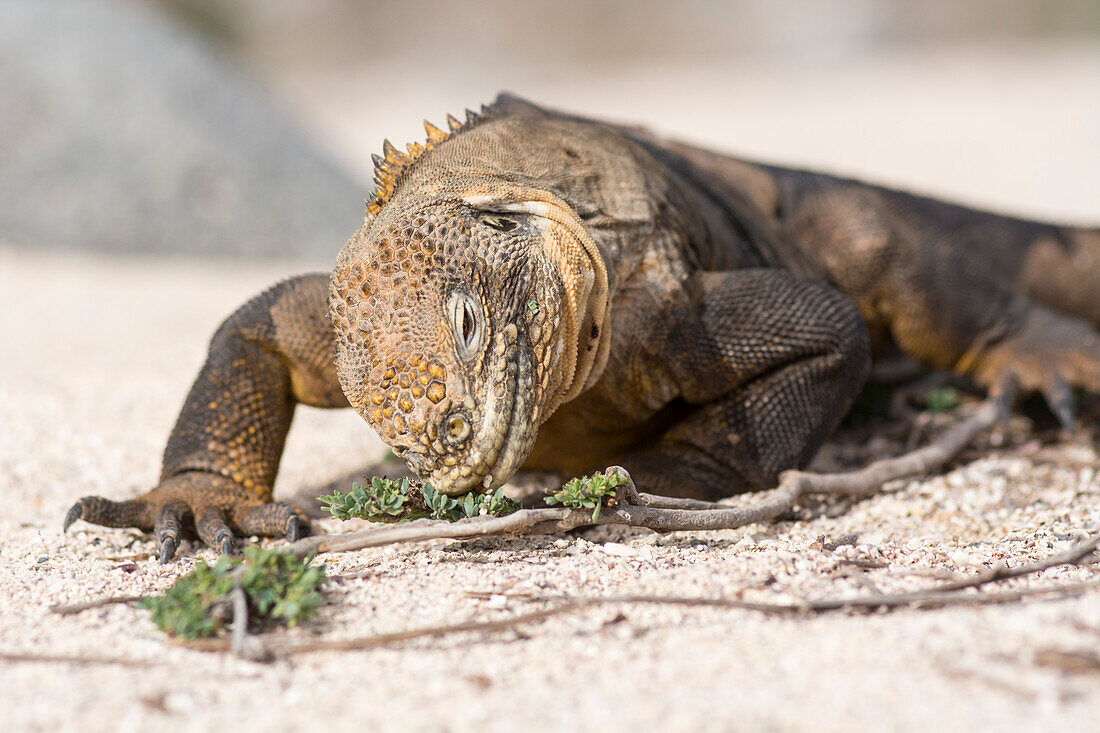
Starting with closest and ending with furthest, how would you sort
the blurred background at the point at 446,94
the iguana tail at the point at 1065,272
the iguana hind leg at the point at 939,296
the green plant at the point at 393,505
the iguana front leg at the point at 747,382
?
1. the green plant at the point at 393,505
2. the iguana front leg at the point at 747,382
3. the iguana hind leg at the point at 939,296
4. the iguana tail at the point at 1065,272
5. the blurred background at the point at 446,94

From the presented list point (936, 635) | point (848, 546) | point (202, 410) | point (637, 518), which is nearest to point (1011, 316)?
point (848, 546)

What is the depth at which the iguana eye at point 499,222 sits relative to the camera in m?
3.26

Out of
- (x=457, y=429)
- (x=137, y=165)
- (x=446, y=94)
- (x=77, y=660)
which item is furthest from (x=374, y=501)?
(x=446, y=94)

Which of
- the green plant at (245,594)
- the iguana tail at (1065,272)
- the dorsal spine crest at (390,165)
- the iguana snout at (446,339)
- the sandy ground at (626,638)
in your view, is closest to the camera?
the sandy ground at (626,638)

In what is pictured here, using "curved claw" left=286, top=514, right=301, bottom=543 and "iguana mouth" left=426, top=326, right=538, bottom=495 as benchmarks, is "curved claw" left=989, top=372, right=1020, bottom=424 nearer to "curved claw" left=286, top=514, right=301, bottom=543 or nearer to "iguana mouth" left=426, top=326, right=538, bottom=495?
"iguana mouth" left=426, top=326, right=538, bottom=495

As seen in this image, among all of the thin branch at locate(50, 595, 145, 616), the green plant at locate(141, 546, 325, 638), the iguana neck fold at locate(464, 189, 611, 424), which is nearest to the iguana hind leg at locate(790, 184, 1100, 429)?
the iguana neck fold at locate(464, 189, 611, 424)

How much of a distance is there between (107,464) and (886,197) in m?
4.49

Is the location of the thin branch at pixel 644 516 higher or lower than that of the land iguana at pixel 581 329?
lower

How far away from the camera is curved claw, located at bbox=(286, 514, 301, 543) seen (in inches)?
141

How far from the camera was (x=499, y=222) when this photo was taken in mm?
3309

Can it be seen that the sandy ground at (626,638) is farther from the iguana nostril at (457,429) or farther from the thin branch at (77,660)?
the iguana nostril at (457,429)

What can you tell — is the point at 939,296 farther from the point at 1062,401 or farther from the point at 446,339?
the point at 446,339

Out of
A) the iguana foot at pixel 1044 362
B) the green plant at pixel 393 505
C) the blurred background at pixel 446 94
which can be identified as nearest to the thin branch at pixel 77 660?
the green plant at pixel 393 505

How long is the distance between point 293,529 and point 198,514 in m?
0.45
